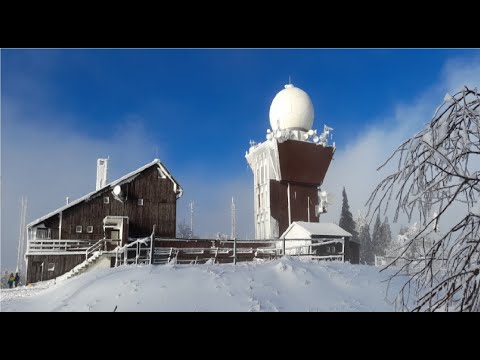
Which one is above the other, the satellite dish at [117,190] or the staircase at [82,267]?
the satellite dish at [117,190]

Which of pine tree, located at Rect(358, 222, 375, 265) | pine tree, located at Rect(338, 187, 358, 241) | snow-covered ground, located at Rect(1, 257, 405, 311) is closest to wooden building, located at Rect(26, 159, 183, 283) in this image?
snow-covered ground, located at Rect(1, 257, 405, 311)

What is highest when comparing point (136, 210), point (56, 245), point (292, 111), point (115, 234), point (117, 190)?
point (292, 111)

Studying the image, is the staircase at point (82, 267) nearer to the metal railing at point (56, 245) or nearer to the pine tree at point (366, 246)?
the metal railing at point (56, 245)

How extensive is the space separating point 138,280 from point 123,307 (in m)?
2.02

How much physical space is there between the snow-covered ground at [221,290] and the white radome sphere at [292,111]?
90.8 ft

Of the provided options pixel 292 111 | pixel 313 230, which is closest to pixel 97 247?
pixel 313 230

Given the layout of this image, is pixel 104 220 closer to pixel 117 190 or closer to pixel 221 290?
pixel 117 190

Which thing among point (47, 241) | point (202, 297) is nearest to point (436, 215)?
point (202, 297)

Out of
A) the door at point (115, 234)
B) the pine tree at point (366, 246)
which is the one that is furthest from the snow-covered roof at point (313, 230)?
the pine tree at point (366, 246)

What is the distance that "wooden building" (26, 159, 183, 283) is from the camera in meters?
27.3

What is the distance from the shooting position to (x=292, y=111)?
4225 centimetres

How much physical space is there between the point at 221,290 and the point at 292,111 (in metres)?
32.3

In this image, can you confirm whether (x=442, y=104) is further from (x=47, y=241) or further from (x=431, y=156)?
(x=47, y=241)

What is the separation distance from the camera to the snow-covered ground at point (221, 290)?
11.4 metres
